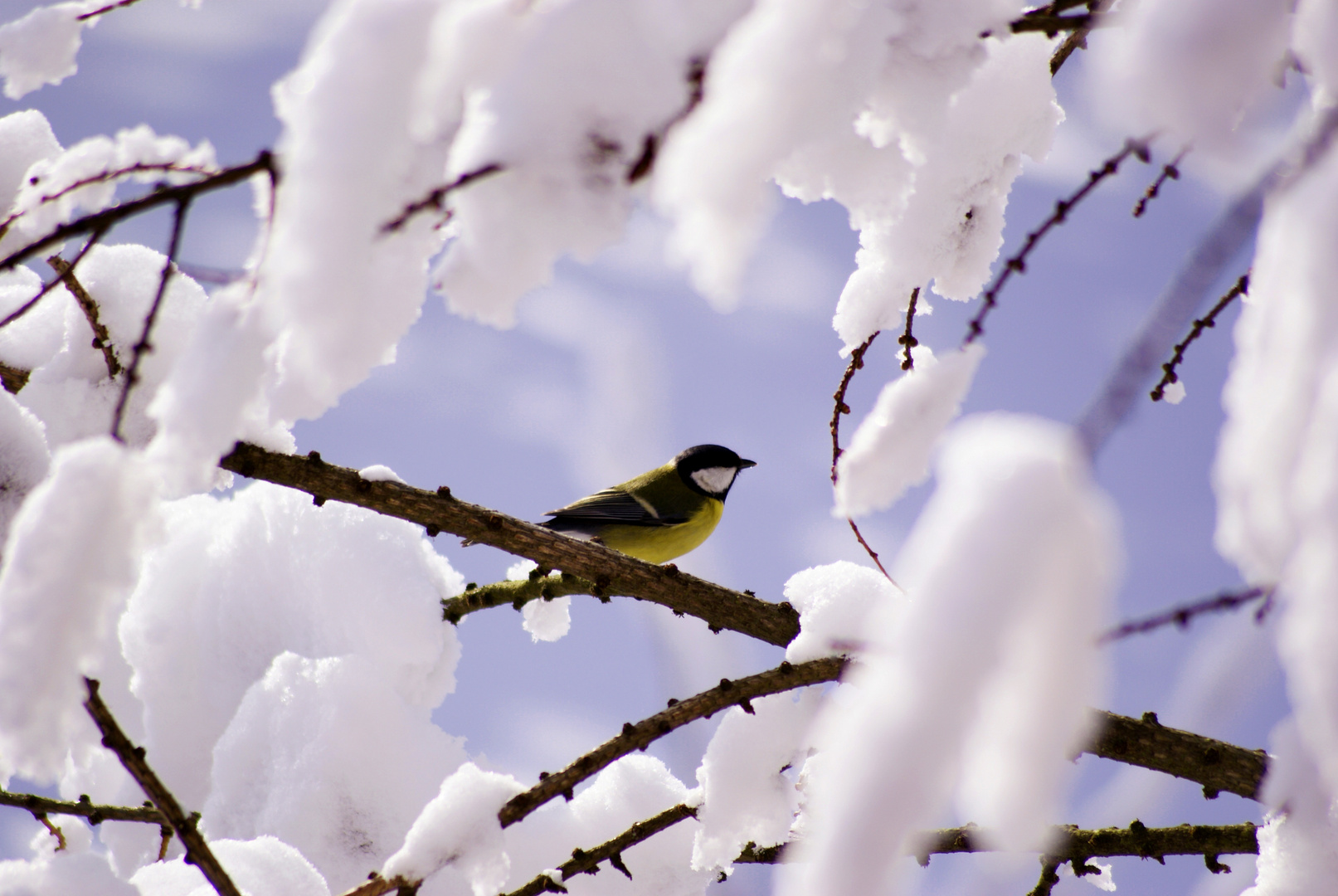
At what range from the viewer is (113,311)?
7.22 ft

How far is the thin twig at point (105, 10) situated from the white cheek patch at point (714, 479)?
4.79m

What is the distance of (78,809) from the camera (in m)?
1.70

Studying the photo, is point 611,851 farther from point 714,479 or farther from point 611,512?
point 714,479

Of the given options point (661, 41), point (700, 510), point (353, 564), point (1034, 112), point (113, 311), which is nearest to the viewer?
point (661, 41)

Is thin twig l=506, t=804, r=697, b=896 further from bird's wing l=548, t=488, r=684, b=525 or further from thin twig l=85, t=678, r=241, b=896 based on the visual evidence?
bird's wing l=548, t=488, r=684, b=525

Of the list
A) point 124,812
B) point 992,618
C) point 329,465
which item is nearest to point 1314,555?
point 992,618

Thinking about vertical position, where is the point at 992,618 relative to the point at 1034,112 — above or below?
below

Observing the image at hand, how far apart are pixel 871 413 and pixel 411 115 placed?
0.57 m

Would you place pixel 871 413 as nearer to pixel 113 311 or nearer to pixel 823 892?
pixel 823 892

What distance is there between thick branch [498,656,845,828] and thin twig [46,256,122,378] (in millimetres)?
1225

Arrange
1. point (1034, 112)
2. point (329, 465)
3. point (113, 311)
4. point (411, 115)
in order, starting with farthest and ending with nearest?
1. point (113, 311)
2. point (329, 465)
3. point (1034, 112)
4. point (411, 115)

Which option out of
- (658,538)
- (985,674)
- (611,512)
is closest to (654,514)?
(658,538)

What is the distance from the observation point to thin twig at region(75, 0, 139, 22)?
136 centimetres

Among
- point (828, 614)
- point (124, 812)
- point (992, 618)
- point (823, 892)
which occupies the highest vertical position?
point (828, 614)
